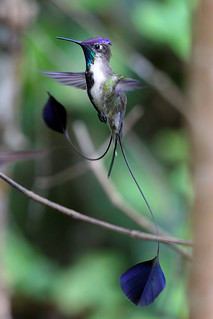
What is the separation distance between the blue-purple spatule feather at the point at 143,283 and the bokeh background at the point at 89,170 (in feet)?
3.33

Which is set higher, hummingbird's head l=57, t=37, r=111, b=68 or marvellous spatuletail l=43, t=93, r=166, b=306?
hummingbird's head l=57, t=37, r=111, b=68

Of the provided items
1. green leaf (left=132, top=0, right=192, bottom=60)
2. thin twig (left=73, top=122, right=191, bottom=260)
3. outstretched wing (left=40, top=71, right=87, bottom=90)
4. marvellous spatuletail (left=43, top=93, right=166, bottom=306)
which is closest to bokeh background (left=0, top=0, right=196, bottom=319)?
green leaf (left=132, top=0, right=192, bottom=60)

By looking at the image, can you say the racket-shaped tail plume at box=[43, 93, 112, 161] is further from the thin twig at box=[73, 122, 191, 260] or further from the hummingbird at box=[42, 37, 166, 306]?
the thin twig at box=[73, 122, 191, 260]

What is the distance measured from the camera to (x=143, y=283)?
32 centimetres

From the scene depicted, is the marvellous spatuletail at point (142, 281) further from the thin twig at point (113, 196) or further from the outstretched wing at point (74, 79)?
the thin twig at point (113, 196)

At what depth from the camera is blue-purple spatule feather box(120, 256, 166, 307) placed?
12.3 inches

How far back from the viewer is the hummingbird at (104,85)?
1.05 ft

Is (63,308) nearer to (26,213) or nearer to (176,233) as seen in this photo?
(26,213)

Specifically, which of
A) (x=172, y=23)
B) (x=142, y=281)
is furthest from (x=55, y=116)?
(x=172, y=23)

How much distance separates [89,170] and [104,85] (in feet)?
3.90

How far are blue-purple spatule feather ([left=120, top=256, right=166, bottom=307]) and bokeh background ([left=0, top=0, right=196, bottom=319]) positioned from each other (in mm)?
1016

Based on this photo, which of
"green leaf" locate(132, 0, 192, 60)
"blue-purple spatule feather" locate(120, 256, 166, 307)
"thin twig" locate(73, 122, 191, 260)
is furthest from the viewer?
"green leaf" locate(132, 0, 192, 60)

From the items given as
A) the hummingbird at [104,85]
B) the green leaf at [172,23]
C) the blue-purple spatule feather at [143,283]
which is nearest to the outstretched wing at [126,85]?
the hummingbird at [104,85]

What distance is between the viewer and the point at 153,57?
2.07 m
